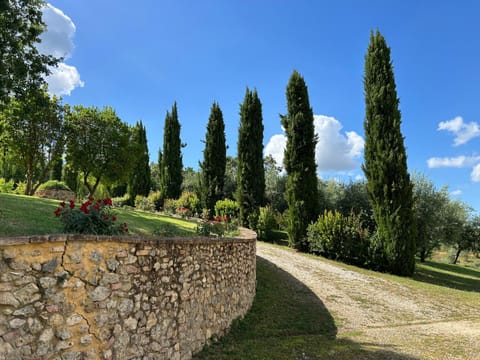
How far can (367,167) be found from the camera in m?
13.8

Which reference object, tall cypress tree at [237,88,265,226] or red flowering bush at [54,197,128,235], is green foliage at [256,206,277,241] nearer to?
tall cypress tree at [237,88,265,226]

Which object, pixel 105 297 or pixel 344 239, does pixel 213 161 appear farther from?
pixel 105 297

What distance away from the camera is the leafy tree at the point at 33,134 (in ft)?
53.4

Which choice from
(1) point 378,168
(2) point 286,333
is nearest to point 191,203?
(1) point 378,168

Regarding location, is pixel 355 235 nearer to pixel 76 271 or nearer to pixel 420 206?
pixel 420 206

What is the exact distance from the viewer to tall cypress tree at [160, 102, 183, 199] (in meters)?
24.7

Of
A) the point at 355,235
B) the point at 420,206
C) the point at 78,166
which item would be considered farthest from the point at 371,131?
the point at 78,166

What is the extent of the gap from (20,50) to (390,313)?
43.3 feet

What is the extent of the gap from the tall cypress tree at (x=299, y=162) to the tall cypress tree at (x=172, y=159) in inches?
462

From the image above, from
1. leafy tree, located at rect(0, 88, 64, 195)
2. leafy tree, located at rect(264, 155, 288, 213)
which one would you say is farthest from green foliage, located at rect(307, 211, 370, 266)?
leafy tree, located at rect(0, 88, 64, 195)

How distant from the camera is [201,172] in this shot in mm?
21031

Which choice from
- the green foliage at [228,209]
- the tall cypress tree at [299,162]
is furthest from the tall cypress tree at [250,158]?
the tall cypress tree at [299,162]

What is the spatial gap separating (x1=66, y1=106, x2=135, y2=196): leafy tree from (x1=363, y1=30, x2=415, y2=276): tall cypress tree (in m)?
14.5

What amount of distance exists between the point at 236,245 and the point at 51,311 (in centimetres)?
410
